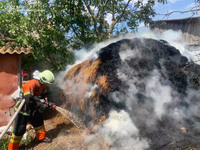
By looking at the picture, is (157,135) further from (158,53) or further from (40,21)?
(40,21)

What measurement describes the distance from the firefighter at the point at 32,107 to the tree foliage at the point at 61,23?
7.80 ft

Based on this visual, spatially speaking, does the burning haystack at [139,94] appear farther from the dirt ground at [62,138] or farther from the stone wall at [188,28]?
the stone wall at [188,28]

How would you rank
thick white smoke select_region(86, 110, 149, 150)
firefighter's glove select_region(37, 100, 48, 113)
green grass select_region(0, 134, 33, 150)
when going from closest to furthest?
thick white smoke select_region(86, 110, 149, 150) < firefighter's glove select_region(37, 100, 48, 113) < green grass select_region(0, 134, 33, 150)

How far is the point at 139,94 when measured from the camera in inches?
199

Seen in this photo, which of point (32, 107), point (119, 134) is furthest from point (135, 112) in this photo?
point (32, 107)

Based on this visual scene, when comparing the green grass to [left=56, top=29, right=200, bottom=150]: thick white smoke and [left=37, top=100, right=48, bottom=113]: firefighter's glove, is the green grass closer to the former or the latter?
[left=37, top=100, right=48, bottom=113]: firefighter's glove

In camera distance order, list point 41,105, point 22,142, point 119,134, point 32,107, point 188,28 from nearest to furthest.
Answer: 1. point 119,134
2. point 41,105
3. point 32,107
4. point 22,142
5. point 188,28

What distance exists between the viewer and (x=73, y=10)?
288 inches

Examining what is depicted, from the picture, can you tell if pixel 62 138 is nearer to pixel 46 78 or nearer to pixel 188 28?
A: pixel 46 78

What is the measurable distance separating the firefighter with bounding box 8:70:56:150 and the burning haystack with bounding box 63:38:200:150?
1186 millimetres

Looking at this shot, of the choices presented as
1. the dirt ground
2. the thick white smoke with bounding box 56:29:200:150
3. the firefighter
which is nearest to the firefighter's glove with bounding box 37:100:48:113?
the firefighter

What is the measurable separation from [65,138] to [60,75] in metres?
3.17

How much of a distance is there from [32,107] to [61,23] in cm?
395

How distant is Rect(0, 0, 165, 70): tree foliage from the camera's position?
20.6ft
